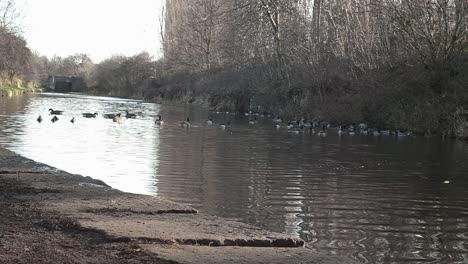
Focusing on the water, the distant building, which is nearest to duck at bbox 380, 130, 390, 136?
the water

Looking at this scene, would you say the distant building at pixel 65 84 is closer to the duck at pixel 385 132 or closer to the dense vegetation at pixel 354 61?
the dense vegetation at pixel 354 61

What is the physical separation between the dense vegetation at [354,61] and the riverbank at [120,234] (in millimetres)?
26735

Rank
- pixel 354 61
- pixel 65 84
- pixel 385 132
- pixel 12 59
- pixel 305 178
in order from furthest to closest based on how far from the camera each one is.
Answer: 1. pixel 65 84
2. pixel 12 59
3. pixel 354 61
4. pixel 385 132
5. pixel 305 178

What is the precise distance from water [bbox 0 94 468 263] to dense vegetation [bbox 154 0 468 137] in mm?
5375

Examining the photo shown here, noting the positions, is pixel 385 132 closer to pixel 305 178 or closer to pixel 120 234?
pixel 305 178

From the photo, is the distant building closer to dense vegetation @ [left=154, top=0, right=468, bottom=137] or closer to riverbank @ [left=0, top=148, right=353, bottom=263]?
dense vegetation @ [left=154, top=0, right=468, bottom=137]

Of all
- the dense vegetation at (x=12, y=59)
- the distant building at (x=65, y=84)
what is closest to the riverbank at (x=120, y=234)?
the dense vegetation at (x=12, y=59)

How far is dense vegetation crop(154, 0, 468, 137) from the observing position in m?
33.2

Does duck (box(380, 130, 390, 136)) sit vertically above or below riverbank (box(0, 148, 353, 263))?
above

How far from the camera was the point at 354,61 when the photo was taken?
37344 millimetres

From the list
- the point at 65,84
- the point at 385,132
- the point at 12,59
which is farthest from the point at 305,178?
the point at 65,84

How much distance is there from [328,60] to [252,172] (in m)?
26.6

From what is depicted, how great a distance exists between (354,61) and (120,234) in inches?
1277

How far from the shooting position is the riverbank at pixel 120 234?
5887 millimetres
